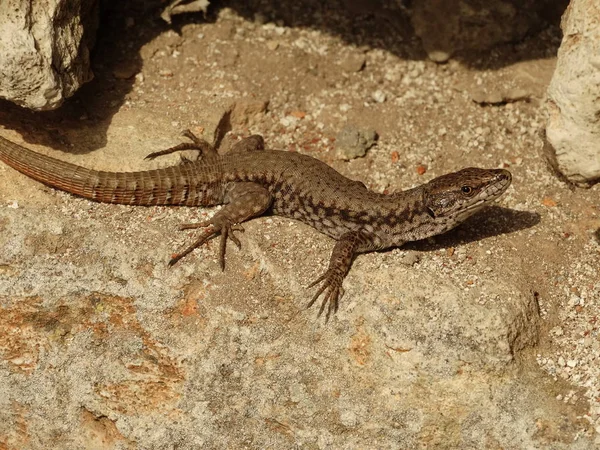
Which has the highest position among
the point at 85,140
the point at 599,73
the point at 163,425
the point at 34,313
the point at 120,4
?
the point at 599,73

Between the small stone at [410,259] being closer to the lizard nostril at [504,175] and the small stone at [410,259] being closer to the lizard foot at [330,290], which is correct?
the lizard foot at [330,290]

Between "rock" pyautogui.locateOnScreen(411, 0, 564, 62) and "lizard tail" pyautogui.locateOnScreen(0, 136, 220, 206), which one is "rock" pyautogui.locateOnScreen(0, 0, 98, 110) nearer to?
"lizard tail" pyautogui.locateOnScreen(0, 136, 220, 206)

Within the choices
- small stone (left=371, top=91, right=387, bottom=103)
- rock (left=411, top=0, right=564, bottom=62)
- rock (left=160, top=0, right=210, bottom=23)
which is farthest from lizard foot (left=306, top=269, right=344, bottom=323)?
rock (left=160, top=0, right=210, bottom=23)

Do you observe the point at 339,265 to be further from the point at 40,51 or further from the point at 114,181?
the point at 40,51

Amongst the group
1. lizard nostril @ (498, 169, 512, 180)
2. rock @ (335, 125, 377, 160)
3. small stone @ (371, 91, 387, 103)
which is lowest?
rock @ (335, 125, 377, 160)

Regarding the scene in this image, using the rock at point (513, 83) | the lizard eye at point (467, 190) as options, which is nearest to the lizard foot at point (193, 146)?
the lizard eye at point (467, 190)

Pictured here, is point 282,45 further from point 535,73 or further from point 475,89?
point 535,73

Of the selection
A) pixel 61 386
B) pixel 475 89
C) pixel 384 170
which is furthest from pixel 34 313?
pixel 475 89

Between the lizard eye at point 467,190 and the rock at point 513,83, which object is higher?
the rock at point 513,83
